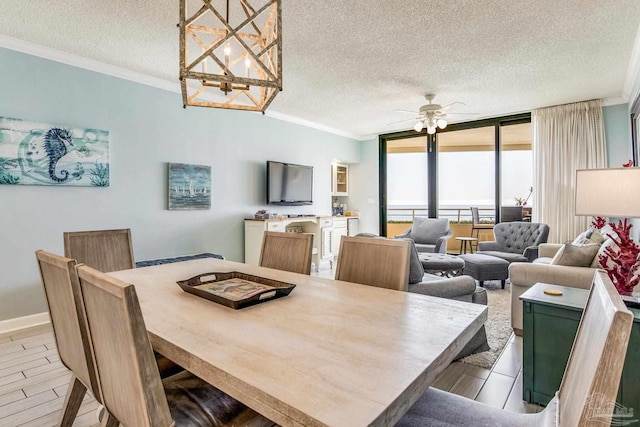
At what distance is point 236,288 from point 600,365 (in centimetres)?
136

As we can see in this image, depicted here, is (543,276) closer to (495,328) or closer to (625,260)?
(495,328)

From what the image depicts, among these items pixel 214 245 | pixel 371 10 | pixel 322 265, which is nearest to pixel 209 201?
→ pixel 214 245

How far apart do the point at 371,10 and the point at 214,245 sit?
136 inches

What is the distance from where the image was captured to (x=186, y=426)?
1093 mm

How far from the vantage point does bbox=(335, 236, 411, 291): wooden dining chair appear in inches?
69.9

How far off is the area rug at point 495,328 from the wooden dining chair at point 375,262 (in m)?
1.23

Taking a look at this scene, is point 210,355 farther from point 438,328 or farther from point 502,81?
point 502,81

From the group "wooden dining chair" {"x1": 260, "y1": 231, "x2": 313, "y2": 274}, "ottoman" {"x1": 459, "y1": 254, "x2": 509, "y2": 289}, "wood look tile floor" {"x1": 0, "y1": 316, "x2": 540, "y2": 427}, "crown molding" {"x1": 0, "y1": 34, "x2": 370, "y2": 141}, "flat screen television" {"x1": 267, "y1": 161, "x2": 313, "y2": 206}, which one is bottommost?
"wood look tile floor" {"x1": 0, "y1": 316, "x2": 540, "y2": 427}

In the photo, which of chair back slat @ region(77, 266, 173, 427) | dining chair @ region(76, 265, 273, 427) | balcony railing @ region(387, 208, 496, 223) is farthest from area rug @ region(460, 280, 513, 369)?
balcony railing @ region(387, 208, 496, 223)

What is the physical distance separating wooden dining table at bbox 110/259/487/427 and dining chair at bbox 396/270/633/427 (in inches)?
8.9

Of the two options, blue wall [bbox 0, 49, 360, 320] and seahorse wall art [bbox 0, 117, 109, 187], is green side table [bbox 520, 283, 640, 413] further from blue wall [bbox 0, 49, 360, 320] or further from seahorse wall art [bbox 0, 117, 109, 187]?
seahorse wall art [bbox 0, 117, 109, 187]

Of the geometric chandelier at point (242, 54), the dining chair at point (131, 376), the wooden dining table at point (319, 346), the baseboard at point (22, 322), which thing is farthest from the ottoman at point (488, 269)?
the baseboard at point (22, 322)

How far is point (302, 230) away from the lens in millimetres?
6188

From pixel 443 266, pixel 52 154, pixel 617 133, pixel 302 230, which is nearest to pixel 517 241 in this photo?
pixel 443 266
